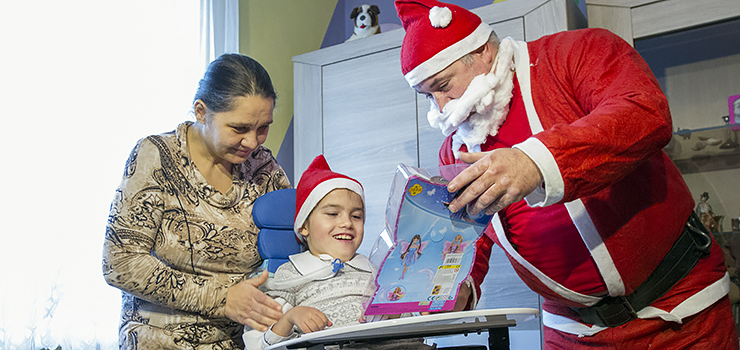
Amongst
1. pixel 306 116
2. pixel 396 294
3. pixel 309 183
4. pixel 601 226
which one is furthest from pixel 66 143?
pixel 601 226

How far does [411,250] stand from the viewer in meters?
0.93

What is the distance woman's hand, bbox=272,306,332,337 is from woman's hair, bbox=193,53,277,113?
56cm

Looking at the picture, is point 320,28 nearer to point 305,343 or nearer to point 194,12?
point 194,12

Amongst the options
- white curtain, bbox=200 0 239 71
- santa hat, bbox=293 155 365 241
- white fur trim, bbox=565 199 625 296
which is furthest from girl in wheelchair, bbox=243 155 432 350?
white curtain, bbox=200 0 239 71

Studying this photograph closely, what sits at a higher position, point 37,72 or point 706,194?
point 37,72

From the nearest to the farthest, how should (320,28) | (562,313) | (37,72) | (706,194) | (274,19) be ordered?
(562,313) < (37,72) < (706,194) < (274,19) < (320,28)

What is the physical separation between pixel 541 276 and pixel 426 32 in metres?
0.58

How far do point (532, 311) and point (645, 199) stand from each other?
317 mm

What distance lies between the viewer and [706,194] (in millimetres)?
2062

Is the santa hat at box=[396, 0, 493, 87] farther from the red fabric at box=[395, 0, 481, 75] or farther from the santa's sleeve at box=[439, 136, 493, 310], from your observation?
the santa's sleeve at box=[439, 136, 493, 310]

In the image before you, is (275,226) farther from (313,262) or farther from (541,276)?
(541,276)

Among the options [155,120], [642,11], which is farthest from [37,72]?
[642,11]

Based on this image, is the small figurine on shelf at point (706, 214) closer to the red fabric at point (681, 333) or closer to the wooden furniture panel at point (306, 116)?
the red fabric at point (681, 333)

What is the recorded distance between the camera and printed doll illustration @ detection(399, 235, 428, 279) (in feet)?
3.00
